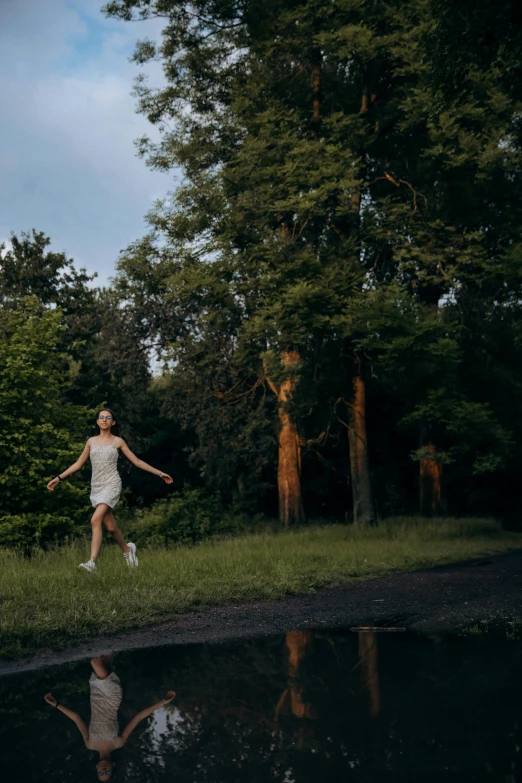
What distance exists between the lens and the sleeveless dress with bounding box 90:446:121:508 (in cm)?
1113

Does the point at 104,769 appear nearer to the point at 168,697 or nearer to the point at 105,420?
the point at 168,697

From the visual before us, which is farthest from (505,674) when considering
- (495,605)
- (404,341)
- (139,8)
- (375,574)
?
(139,8)

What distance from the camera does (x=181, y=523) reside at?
70.4ft

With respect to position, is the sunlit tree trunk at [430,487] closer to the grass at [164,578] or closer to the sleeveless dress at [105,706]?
the grass at [164,578]

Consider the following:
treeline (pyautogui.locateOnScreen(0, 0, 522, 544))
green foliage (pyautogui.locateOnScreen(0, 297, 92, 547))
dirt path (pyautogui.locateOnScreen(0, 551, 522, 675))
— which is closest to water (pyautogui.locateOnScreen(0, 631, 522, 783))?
dirt path (pyautogui.locateOnScreen(0, 551, 522, 675))

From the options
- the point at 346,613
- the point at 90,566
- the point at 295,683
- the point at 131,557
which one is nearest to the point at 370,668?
the point at 295,683

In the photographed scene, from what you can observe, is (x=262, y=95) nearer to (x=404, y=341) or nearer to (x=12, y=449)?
(x=404, y=341)

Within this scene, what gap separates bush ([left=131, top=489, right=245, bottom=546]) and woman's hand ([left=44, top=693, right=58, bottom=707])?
14.1 meters

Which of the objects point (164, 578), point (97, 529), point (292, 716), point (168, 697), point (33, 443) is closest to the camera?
point (292, 716)

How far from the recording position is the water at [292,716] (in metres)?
3.89

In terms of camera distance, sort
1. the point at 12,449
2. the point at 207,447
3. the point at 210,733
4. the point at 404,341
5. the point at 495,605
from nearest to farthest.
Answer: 1. the point at 210,733
2. the point at 495,605
3. the point at 12,449
4. the point at 404,341
5. the point at 207,447

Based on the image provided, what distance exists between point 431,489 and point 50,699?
23.1 m

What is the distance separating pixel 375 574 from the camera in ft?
41.1

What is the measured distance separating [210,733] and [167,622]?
3.84 metres
